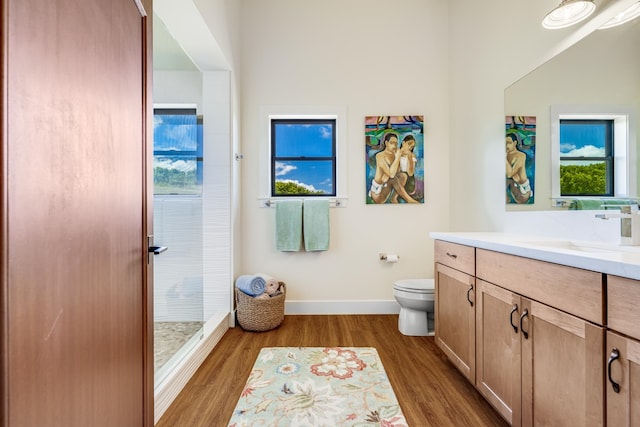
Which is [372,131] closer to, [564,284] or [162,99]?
[162,99]

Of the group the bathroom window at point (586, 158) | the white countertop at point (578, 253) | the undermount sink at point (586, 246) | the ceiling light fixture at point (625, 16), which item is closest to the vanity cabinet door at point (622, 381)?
the white countertop at point (578, 253)

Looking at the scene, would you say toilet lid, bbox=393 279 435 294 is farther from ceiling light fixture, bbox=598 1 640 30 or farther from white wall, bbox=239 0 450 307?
ceiling light fixture, bbox=598 1 640 30

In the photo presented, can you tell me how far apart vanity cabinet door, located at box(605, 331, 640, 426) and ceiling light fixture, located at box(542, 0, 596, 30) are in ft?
4.94

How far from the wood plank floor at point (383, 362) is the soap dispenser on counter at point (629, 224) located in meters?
0.97

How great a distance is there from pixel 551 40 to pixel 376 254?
6.25ft

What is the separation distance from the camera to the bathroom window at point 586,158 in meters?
1.42

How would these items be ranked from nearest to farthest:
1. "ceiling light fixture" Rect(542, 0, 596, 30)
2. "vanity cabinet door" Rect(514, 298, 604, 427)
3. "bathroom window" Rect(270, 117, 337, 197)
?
"vanity cabinet door" Rect(514, 298, 604, 427) < "ceiling light fixture" Rect(542, 0, 596, 30) < "bathroom window" Rect(270, 117, 337, 197)

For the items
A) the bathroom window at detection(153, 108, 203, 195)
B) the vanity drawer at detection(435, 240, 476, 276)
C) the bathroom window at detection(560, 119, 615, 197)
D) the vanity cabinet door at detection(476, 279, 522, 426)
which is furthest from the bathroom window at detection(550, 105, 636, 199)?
the bathroom window at detection(153, 108, 203, 195)

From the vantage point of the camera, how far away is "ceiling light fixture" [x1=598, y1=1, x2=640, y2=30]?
1251mm

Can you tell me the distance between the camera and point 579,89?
1.54 m

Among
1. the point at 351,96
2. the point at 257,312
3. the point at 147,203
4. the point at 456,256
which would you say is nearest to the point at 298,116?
the point at 351,96

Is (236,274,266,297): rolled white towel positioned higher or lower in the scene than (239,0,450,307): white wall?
lower

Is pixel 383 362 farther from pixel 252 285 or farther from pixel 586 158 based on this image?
pixel 586 158

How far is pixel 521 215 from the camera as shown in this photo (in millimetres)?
1939
